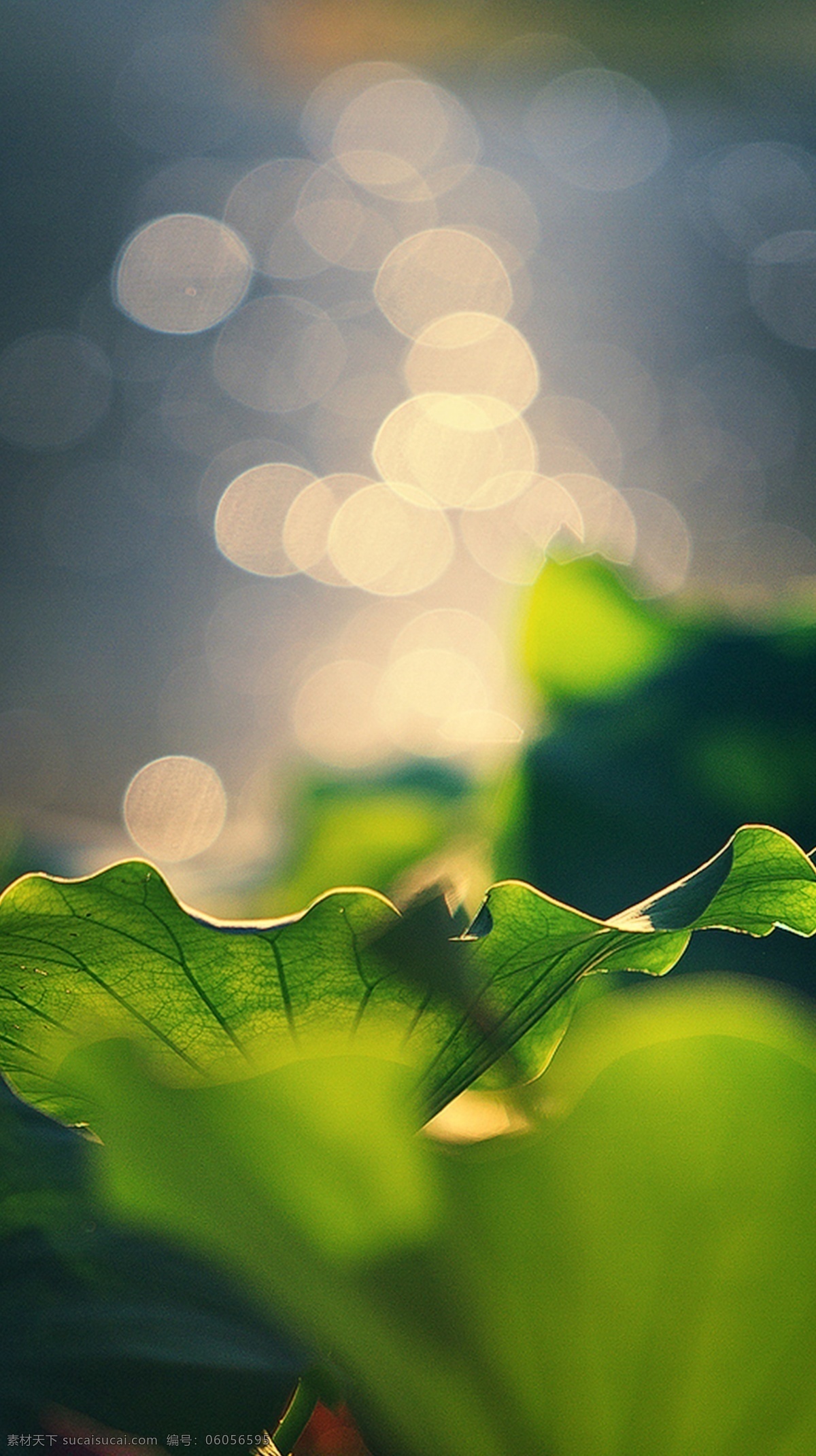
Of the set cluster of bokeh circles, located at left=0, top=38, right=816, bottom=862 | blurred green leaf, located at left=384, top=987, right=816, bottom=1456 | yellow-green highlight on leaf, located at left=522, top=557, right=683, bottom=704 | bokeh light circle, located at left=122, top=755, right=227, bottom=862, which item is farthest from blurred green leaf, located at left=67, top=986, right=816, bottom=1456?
cluster of bokeh circles, located at left=0, top=38, right=816, bottom=862

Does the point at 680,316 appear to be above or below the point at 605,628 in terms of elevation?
above

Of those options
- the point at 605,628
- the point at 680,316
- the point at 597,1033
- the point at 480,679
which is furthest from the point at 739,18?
the point at 597,1033

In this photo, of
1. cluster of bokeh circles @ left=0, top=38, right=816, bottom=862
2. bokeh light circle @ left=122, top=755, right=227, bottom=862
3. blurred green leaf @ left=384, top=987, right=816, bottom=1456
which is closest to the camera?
blurred green leaf @ left=384, top=987, right=816, bottom=1456

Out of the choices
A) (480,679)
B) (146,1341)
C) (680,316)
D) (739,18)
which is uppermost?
(739,18)

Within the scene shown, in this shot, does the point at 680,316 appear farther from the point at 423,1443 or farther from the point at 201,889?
the point at 423,1443

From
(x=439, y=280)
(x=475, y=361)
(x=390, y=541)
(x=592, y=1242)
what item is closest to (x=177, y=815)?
(x=592, y=1242)

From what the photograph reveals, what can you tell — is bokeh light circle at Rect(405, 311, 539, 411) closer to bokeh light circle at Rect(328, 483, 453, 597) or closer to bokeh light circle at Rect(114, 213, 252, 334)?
bokeh light circle at Rect(328, 483, 453, 597)

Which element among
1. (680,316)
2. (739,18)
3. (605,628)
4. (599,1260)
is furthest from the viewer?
(680,316)

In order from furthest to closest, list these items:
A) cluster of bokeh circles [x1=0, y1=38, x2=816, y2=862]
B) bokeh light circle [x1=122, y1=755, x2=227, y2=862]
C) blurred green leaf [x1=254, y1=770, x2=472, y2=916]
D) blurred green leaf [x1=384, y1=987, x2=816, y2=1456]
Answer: cluster of bokeh circles [x1=0, y1=38, x2=816, y2=862] < bokeh light circle [x1=122, y1=755, x2=227, y2=862] < blurred green leaf [x1=254, y1=770, x2=472, y2=916] < blurred green leaf [x1=384, y1=987, x2=816, y2=1456]
